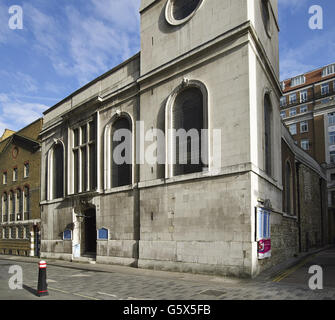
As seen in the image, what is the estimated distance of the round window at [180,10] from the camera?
16811mm

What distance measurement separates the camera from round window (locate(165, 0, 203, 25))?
16.8 meters

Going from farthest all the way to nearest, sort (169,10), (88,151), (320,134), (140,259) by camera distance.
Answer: (320,134)
(88,151)
(169,10)
(140,259)

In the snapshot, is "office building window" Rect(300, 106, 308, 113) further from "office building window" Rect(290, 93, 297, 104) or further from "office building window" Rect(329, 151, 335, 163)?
"office building window" Rect(329, 151, 335, 163)

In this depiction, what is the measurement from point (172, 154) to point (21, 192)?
20542 mm

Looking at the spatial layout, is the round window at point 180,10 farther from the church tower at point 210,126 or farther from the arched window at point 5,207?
the arched window at point 5,207

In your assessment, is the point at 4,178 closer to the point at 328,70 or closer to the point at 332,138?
the point at 332,138

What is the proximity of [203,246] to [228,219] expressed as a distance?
1.70m

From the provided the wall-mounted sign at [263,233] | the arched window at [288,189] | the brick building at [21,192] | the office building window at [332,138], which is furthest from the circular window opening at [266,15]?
the office building window at [332,138]

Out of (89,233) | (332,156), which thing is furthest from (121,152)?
(332,156)

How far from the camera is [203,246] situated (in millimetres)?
14094

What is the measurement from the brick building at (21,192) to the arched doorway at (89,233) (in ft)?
23.5

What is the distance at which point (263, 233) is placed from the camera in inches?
556
